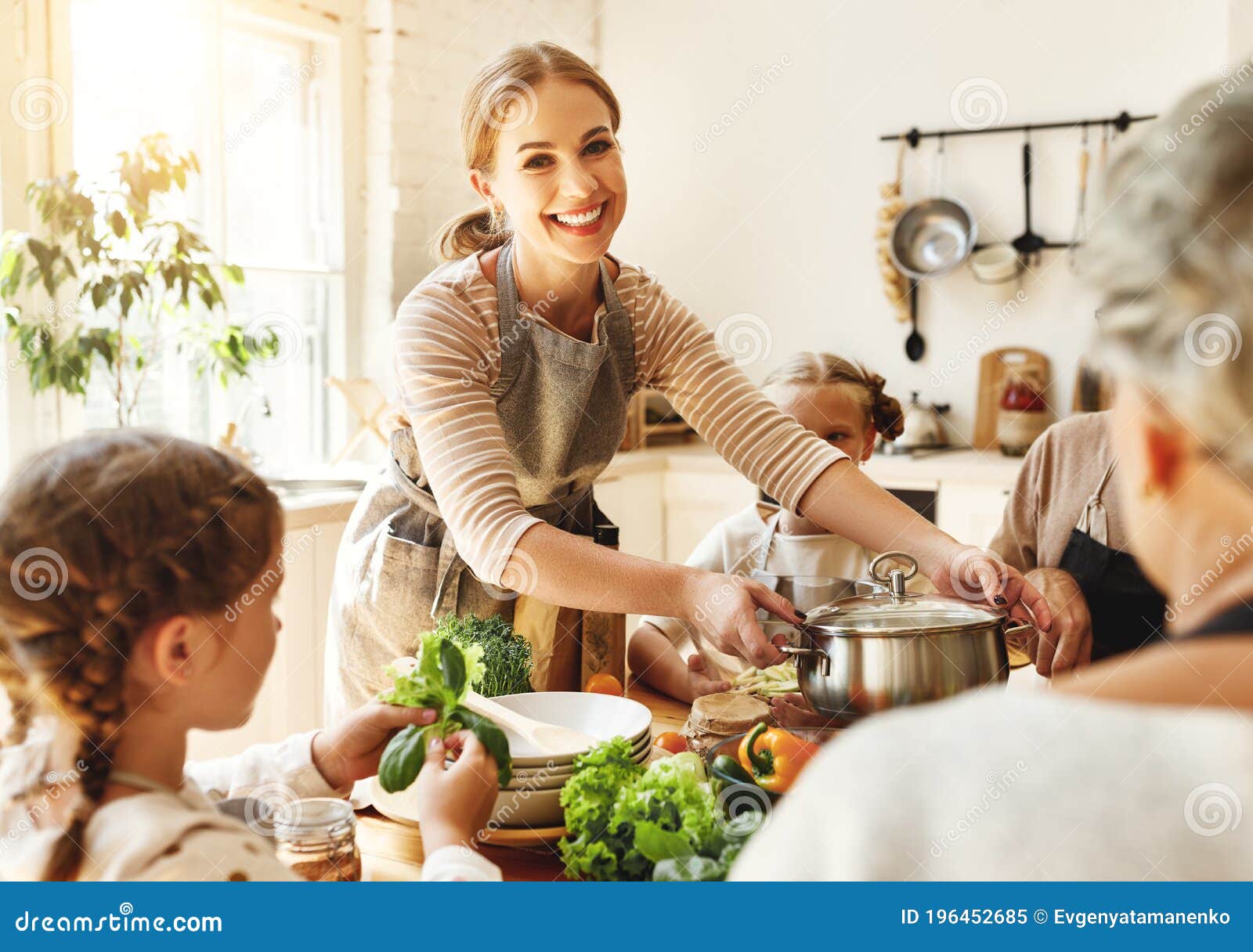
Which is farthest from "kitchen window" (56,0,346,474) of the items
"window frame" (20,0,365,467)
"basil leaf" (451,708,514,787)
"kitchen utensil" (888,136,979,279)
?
"basil leaf" (451,708,514,787)

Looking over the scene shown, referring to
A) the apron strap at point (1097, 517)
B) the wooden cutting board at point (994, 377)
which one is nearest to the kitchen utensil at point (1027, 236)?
the wooden cutting board at point (994, 377)

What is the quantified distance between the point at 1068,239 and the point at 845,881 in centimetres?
360

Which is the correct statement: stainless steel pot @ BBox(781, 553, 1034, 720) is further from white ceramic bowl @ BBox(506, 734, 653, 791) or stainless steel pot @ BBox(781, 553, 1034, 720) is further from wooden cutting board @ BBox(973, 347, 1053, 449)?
wooden cutting board @ BBox(973, 347, 1053, 449)

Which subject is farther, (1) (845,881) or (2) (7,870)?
(2) (7,870)

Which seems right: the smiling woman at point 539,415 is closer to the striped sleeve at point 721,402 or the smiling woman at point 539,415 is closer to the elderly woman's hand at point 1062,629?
the striped sleeve at point 721,402

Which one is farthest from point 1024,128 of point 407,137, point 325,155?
point 325,155

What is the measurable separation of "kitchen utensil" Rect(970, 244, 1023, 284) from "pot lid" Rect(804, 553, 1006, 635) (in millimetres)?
2860

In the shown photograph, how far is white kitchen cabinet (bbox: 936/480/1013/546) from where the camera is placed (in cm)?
332

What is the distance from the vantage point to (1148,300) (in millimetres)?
529

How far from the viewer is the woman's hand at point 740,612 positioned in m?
1.20

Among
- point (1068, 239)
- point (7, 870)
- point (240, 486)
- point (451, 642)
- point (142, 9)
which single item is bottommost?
point (7, 870)

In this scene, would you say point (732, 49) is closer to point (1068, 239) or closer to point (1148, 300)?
point (1068, 239)

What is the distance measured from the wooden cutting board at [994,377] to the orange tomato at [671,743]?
2.81 meters
